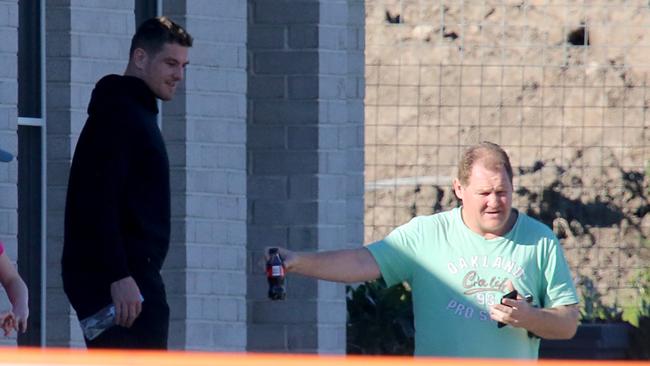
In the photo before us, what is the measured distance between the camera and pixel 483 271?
563 centimetres

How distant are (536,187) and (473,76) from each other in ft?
4.99

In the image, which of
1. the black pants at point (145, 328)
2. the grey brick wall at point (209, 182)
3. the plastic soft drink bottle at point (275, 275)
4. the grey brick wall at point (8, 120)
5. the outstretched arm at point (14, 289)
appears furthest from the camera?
the grey brick wall at point (209, 182)

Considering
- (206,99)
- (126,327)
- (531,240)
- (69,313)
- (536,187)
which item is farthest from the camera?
(536,187)

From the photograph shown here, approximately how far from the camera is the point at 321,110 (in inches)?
341

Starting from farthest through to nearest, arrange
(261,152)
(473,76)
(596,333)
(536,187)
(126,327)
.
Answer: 1. (473,76)
2. (536,187)
3. (596,333)
4. (261,152)
5. (126,327)

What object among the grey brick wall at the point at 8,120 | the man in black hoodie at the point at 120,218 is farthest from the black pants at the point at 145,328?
the grey brick wall at the point at 8,120

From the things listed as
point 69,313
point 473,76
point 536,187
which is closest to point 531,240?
point 69,313

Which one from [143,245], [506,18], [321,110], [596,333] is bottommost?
[596,333]

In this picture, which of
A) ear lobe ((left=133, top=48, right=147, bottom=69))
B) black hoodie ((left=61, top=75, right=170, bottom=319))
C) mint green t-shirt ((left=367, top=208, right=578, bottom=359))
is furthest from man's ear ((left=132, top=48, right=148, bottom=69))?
mint green t-shirt ((left=367, top=208, right=578, bottom=359))

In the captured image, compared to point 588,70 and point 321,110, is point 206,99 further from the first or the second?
point 588,70

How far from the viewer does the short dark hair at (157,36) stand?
20.7 feet

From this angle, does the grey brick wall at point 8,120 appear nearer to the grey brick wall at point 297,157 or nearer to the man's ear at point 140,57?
the man's ear at point 140,57

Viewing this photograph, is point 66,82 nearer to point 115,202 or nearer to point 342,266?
point 115,202

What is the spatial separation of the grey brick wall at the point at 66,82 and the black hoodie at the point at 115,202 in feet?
4.45
